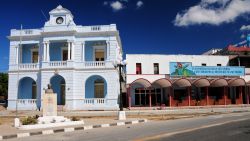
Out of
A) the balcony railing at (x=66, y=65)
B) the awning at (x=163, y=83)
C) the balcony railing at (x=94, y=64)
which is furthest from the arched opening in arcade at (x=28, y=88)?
the awning at (x=163, y=83)

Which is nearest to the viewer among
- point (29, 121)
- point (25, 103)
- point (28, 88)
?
point (29, 121)

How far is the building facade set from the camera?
127ft

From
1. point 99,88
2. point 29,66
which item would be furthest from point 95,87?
point 29,66

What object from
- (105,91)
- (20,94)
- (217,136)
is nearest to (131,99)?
(105,91)

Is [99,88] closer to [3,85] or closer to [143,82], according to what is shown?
[143,82]

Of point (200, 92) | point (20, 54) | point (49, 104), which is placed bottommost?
point (49, 104)

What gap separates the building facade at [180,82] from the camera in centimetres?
3878

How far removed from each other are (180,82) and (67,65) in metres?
13.6

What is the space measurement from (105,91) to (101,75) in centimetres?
214

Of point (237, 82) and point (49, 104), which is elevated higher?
point (237, 82)

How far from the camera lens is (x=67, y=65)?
3600 cm

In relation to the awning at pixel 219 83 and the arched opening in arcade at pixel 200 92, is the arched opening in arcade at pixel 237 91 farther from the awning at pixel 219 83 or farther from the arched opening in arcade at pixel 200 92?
the arched opening in arcade at pixel 200 92

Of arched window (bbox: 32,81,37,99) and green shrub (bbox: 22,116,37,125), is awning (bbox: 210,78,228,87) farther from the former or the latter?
green shrub (bbox: 22,116,37,125)

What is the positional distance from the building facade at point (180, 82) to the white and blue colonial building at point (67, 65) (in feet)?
11.9
